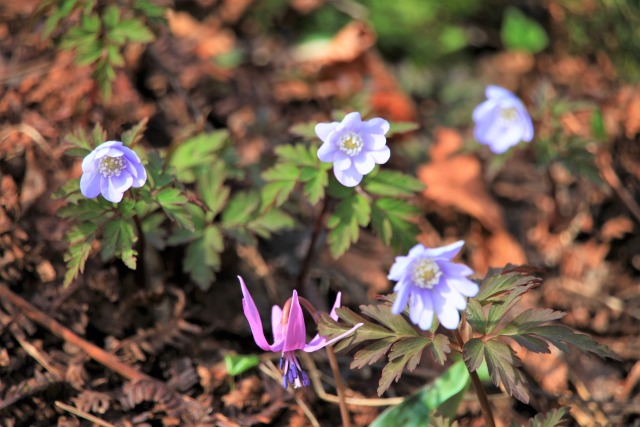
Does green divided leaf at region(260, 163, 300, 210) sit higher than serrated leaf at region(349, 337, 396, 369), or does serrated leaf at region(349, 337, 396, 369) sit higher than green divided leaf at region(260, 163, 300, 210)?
green divided leaf at region(260, 163, 300, 210)

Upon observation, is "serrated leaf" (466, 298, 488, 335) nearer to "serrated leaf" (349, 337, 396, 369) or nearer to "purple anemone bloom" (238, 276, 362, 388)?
"serrated leaf" (349, 337, 396, 369)

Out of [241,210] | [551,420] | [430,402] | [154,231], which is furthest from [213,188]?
[551,420]

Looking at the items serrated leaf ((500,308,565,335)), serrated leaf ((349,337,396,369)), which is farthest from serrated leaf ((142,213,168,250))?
serrated leaf ((500,308,565,335))

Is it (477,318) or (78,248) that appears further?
(78,248)

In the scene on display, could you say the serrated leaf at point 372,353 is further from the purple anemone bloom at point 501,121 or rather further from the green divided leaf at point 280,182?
the purple anemone bloom at point 501,121

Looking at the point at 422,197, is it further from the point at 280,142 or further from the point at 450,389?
the point at 450,389

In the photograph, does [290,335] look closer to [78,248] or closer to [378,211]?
[378,211]

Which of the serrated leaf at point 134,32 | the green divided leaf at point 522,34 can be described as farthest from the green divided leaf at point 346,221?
the green divided leaf at point 522,34
